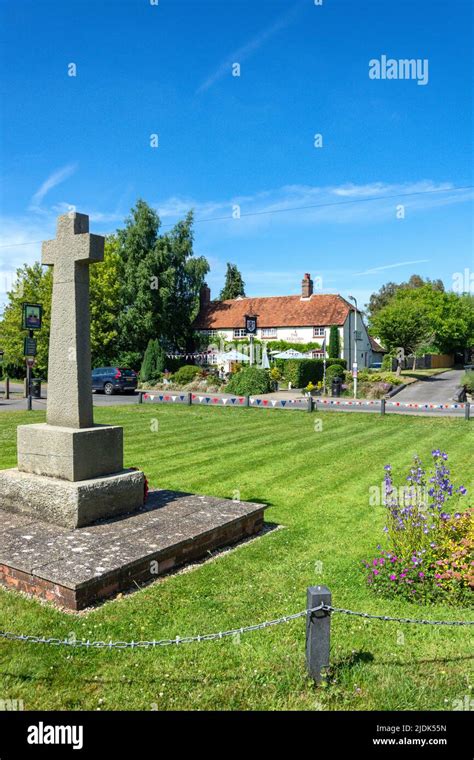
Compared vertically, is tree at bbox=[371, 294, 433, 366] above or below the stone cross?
above

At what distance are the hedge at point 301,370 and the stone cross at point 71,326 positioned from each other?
30516mm

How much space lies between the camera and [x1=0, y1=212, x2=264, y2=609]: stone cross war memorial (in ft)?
19.7

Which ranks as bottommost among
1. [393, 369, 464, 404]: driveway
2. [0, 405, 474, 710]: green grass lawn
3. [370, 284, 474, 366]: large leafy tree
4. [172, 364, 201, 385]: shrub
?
[0, 405, 474, 710]: green grass lawn

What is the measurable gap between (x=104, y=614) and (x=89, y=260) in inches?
164

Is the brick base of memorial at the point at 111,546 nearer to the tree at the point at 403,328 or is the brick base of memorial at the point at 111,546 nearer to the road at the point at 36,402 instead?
the road at the point at 36,402

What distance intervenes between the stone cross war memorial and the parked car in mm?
24801

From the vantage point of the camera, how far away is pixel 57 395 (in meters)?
6.98

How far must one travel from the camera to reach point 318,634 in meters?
3.84

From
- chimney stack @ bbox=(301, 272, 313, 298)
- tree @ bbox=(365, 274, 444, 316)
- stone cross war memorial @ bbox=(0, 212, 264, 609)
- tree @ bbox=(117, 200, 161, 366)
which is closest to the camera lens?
stone cross war memorial @ bbox=(0, 212, 264, 609)

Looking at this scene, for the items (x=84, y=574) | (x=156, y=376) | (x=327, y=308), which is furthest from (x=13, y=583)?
(x=327, y=308)

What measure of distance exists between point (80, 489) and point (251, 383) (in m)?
26.9

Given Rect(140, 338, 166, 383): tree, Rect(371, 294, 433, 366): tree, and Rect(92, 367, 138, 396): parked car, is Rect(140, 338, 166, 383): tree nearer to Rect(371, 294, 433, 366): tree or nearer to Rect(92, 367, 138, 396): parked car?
Rect(92, 367, 138, 396): parked car

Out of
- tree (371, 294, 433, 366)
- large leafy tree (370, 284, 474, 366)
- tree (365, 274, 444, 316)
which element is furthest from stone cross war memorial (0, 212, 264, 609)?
tree (365, 274, 444, 316)
